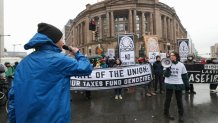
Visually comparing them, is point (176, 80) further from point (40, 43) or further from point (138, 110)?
point (40, 43)

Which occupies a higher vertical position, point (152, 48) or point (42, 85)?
point (152, 48)

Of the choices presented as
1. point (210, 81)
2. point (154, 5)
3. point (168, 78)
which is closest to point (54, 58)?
point (168, 78)

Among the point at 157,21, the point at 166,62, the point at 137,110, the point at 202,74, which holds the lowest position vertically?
the point at 137,110

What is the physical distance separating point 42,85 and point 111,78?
967 centimetres

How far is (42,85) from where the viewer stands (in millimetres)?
2496

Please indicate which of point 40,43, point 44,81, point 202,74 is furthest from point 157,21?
point 44,81

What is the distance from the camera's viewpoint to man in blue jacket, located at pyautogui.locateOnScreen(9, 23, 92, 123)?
247 cm

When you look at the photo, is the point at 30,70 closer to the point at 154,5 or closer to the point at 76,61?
the point at 76,61

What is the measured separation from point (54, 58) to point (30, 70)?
250 mm

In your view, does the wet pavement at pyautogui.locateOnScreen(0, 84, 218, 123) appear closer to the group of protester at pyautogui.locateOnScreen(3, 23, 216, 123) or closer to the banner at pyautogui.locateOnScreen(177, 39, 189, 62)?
the banner at pyautogui.locateOnScreen(177, 39, 189, 62)

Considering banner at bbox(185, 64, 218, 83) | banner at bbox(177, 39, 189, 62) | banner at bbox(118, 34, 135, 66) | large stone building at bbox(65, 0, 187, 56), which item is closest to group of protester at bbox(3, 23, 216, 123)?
banner at bbox(185, 64, 218, 83)

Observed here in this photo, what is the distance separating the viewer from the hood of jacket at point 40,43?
8.56ft

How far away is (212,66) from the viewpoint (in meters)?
13.8

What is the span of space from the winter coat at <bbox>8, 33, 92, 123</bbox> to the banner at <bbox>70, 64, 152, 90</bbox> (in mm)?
9105
